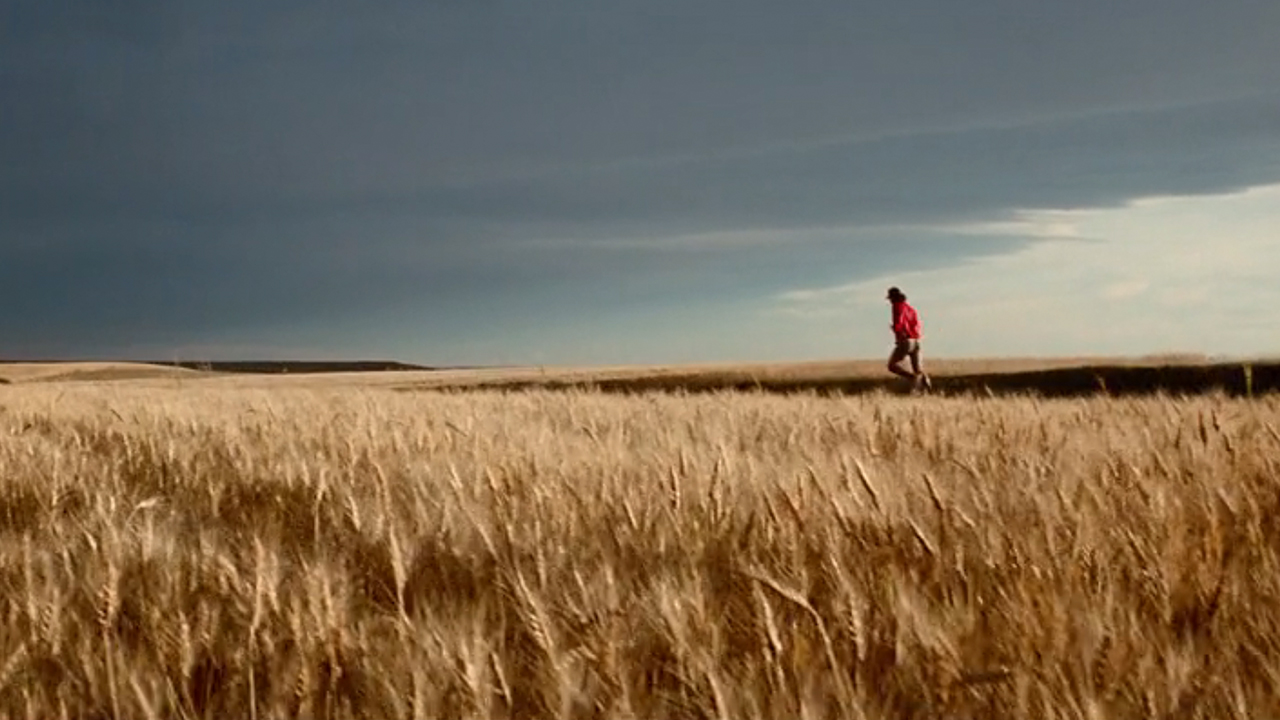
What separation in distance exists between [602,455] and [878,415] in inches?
84.2

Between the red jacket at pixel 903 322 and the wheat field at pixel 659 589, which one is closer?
the wheat field at pixel 659 589

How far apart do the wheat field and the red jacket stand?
11927 millimetres

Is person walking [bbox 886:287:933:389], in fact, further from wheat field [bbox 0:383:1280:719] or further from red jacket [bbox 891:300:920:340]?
wheat field [bbox 0:383:1280:719]

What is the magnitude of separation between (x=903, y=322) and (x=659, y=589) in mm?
14364

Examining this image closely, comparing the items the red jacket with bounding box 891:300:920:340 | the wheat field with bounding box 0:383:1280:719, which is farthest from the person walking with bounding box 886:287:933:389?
the wheat field with bounding box 0:383:1280:719

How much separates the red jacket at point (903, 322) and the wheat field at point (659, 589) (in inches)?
470

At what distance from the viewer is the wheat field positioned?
1.37 metres

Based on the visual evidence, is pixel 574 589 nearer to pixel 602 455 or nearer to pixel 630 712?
pixel 630 712

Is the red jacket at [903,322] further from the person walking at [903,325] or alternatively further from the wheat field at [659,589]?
the wheat field at [659,589]

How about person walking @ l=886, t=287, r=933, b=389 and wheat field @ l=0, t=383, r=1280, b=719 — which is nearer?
wheat field @ l=0, t=383, r=1280, b=719

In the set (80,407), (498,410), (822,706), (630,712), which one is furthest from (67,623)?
(80,407)

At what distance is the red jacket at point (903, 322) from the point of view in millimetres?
15547

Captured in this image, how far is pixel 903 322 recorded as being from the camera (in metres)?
15.5

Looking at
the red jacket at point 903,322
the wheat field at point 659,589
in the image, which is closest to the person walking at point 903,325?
the red jacket at point 903,322
